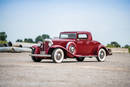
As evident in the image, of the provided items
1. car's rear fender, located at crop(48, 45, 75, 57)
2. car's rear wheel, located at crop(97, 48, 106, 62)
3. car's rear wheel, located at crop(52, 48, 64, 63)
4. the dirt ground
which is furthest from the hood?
the dirt ground

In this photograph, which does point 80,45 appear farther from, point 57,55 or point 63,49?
point 57,55

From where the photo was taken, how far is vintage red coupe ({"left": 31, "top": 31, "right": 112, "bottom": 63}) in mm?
15484

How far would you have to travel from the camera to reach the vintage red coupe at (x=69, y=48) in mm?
15484

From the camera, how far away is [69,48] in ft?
52.9

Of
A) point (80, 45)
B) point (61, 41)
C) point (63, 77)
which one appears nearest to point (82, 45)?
point (80, 45)

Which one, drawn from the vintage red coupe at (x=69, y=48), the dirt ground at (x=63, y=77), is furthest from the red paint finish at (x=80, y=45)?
the dirt ground at (x=63, y=77)

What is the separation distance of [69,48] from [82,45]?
109 centimetres

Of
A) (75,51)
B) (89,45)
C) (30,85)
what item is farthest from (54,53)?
(30,85)

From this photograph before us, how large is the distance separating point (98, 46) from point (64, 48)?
2799 mm

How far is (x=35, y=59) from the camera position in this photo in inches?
650

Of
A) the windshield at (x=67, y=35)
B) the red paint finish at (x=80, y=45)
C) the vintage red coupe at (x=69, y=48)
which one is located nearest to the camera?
the vintage red coupe at (x=69, y=48)

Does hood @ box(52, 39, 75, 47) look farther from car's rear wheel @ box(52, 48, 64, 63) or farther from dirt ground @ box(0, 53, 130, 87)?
dirt ground @ box(0, 53, 130, 87)

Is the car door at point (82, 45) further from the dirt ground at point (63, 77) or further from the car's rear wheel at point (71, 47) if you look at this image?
the dirt ground at point (63, 77)

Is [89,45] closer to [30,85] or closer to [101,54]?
[101,54]
